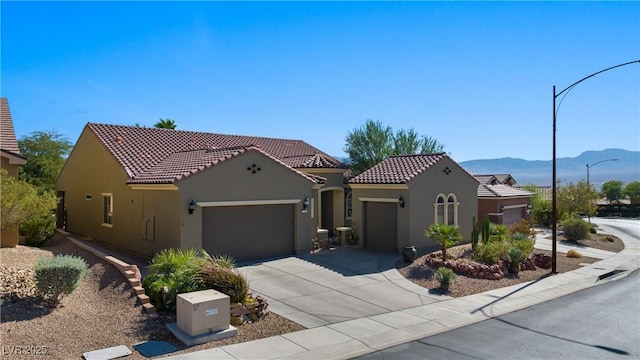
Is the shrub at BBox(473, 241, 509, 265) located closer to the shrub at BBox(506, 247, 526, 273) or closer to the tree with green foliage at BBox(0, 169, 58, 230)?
the shrub at BBox(506, 247, 526, 273)

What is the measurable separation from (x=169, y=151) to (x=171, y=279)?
1128 centimetres

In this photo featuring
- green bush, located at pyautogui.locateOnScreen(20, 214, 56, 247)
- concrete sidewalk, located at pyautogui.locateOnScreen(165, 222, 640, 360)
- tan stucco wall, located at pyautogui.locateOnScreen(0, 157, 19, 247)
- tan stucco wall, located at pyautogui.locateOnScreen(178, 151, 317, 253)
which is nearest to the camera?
concrete sidewalk, located at pyautogui.locateOnScreen(165, 222, 640, 360)

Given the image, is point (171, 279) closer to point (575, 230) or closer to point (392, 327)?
point (392, 327)

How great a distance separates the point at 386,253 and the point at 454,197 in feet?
14.9

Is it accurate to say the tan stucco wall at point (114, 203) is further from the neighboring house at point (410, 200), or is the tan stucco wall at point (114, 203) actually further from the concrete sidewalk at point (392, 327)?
the neighboring house at point (410, 200)

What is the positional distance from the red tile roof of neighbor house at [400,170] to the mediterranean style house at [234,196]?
0.06 metres

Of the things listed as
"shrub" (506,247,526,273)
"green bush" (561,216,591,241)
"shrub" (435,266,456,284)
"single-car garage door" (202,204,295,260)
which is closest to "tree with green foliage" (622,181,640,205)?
"green bush" (561,216,591,241)

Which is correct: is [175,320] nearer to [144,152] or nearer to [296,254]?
[296,254]

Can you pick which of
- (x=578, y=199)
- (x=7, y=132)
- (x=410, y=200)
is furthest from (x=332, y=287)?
(x=578, y=199)

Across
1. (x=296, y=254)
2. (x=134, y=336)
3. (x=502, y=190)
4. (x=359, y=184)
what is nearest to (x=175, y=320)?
(x=134, y=336)

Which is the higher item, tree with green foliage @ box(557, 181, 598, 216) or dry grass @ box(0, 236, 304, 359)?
tree with green foliage @ box(557, 181, 598, 216)

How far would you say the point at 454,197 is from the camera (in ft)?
70.6

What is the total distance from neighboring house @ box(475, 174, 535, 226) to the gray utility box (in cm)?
2028

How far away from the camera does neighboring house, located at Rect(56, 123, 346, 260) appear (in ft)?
52.1
